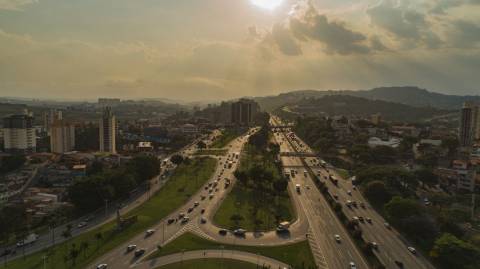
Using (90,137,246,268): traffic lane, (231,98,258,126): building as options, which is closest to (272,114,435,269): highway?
(90,137,246,268): traffic lane

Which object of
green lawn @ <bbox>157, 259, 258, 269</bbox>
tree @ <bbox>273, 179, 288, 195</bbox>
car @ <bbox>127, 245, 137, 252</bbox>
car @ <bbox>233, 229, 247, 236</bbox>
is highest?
tree @ <bbox>273, 179, 288, 195</bbox>

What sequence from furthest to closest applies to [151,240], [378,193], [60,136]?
[60,136] → [378,193] → [151,240]

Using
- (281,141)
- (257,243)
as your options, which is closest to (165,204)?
(257,243)

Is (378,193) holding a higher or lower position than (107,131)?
lower

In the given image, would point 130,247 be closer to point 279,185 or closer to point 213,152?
point 279,185

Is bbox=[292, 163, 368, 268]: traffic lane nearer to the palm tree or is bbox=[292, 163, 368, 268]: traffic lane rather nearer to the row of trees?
the palm tree

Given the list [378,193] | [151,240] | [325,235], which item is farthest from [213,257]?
[378,193]

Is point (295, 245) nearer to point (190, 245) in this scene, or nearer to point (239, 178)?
point (190, 245)
